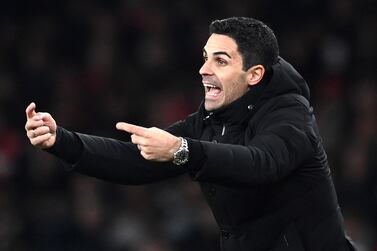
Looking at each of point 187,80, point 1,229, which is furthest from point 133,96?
point 1,229

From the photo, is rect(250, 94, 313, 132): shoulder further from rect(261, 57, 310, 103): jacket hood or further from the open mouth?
the open mouth

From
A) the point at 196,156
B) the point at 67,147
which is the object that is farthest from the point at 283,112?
the point at 67,147

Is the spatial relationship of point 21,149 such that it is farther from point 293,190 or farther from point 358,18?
point 293,190

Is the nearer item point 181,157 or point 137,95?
point 181,157

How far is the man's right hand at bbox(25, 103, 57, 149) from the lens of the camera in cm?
326

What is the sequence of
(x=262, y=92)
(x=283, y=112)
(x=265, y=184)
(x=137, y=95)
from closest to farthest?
1. (x=265, y=184)
2. (x=283, y=112)
3. (x=262, y=92)
4. (x=137, y=95)

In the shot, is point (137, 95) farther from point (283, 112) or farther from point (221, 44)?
point (283, 112)

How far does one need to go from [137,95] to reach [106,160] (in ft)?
14.6

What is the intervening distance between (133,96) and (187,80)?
1.56 ft

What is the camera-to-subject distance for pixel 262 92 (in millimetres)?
3498

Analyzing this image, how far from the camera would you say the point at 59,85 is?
7945 mm

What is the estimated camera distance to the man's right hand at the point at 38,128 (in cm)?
326

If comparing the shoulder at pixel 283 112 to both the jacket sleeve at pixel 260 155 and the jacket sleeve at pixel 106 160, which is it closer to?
the jacket sleeve at pixel 260 155

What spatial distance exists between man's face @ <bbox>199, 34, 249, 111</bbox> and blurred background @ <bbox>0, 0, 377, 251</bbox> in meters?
3.02
